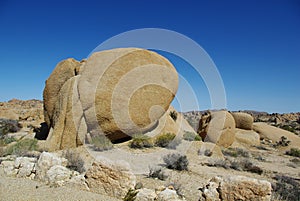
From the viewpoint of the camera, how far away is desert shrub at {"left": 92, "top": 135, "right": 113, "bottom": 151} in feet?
26.7

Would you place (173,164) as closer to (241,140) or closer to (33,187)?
(33,187)

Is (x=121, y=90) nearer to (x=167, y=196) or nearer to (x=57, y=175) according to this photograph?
(x=57, y=175)

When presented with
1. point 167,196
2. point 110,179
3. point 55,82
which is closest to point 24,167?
point 110,179

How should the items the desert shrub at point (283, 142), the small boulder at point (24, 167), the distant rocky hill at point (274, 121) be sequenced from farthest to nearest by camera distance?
the distant rocky hill at point (274, 121) → the desert shrub at point (283, 142) → the small boulder at point (24, 167)

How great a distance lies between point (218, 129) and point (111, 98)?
7669 mm

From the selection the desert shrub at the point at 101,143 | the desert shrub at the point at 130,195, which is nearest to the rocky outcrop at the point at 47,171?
the desert shrub at the point at 130,195

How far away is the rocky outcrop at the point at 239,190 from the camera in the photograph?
3.70m

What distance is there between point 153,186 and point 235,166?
3.90m

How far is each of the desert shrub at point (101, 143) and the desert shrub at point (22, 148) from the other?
207 centimetres

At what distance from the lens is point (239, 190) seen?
3799 millimetres

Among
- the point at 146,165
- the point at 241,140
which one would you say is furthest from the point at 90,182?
the point at 241,140

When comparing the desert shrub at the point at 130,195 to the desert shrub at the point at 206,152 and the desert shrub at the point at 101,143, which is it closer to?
the desert shrub at the point at 101,143

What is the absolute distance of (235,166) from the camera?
7660 millimetres

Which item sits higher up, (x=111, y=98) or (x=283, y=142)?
(x=111, y=98)
